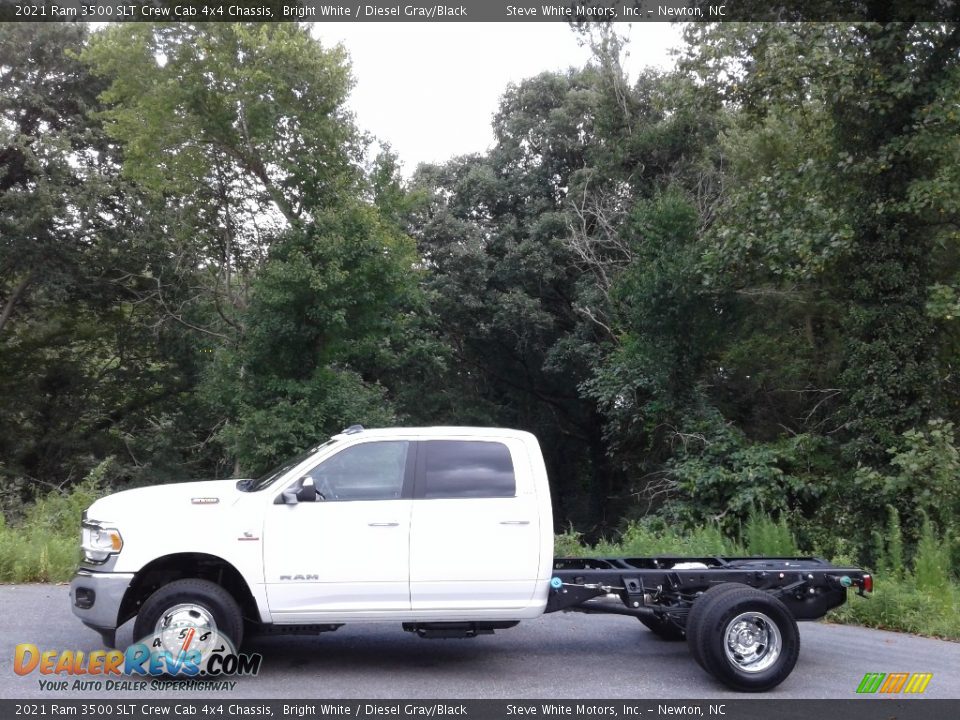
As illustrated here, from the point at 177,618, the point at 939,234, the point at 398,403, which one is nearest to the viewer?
the point at 177,618

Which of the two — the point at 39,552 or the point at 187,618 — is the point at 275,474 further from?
the point at 39,552

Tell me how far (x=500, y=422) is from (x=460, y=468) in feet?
84.6

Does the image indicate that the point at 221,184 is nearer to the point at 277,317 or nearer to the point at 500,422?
the point at 277,317

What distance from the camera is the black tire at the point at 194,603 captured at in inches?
259

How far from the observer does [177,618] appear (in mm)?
6617

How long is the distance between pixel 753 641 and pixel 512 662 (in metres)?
2.03

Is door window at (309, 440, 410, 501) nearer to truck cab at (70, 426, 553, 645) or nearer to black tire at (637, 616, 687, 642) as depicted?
→ truck cab at (70, 426, 553, 645)

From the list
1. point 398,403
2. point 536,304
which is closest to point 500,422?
point 398,403

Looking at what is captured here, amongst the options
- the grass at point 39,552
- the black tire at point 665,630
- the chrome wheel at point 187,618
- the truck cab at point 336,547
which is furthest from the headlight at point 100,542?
the black tire at point 665,630

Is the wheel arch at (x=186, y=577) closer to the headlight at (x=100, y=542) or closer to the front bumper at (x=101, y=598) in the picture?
Answer: the front bumper at (x=101, y=598)

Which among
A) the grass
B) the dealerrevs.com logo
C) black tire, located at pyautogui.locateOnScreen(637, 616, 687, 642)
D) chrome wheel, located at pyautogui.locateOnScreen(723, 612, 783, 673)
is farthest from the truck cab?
the grass

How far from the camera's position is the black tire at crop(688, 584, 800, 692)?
6660mm
